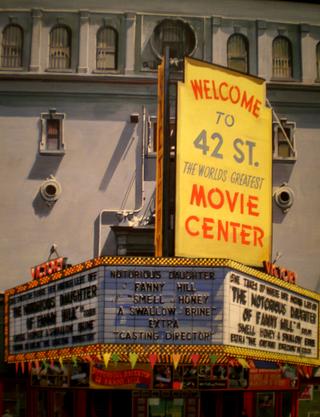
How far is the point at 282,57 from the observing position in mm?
34375

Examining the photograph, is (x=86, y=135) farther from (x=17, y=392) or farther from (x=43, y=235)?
(x=17, y=392)

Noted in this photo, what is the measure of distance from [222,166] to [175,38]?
30.3ft

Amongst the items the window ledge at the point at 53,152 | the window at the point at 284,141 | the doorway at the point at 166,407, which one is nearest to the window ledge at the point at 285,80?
the window at the point at 284,141

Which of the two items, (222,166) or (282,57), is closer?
(222,166)

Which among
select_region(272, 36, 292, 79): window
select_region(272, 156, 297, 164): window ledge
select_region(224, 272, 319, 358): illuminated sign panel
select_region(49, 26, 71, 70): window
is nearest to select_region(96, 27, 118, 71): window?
select_region(49, 26, 71, 70): window

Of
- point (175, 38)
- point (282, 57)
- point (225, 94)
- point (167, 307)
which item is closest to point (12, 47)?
point (175, 38)

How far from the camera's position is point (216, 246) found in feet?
85.1

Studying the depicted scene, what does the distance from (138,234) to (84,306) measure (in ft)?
23.1

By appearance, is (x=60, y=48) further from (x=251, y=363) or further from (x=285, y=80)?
(x=251, y=363)

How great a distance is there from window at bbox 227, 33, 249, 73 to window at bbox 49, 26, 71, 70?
18.8ft

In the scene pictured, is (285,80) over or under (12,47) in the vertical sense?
under

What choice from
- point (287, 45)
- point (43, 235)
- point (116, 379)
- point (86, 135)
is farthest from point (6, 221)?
point (287, 45)

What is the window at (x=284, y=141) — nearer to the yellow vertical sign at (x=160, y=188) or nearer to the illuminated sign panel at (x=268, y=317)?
the illuminated sign panel at (x=268, y=317)

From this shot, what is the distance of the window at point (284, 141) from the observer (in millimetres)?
33719
